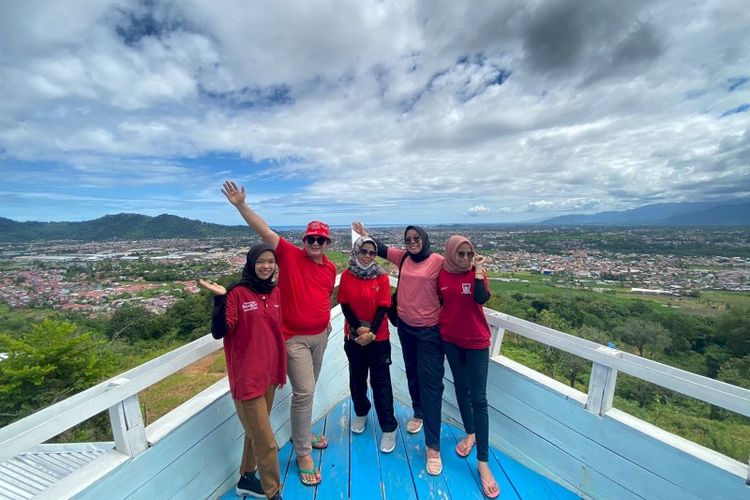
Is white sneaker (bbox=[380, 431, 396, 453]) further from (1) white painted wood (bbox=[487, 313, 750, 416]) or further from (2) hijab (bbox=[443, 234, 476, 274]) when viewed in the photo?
(2) hijab (bbox=[443, 234, 476, 274])

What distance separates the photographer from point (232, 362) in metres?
1.72

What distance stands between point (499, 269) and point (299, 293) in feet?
134

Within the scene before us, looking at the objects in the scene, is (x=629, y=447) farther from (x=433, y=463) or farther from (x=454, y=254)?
(x=454, y=254)

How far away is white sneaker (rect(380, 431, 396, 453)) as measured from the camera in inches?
92.4

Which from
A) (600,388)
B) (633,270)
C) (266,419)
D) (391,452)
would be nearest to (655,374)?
(600,388)

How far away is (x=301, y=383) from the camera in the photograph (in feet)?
6.79

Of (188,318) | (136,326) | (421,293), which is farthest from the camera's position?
(188,318)

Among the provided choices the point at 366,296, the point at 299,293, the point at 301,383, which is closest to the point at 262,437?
the point at 301,383

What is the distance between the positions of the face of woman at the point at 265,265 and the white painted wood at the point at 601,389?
1772mm

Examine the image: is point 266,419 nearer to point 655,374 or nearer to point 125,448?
point 125,448

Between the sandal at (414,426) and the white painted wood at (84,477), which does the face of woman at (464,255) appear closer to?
the sandal at (414,426)

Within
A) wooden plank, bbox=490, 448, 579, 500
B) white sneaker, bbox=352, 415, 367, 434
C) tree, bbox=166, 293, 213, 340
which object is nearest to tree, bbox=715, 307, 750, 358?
A: wooden plank, bbox=490, 448, 579, 500

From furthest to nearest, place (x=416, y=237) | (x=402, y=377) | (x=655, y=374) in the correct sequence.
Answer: (x=402, y=377) → (x=416, y=237) → (x=655, y=374)

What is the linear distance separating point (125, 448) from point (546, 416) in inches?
85.8
